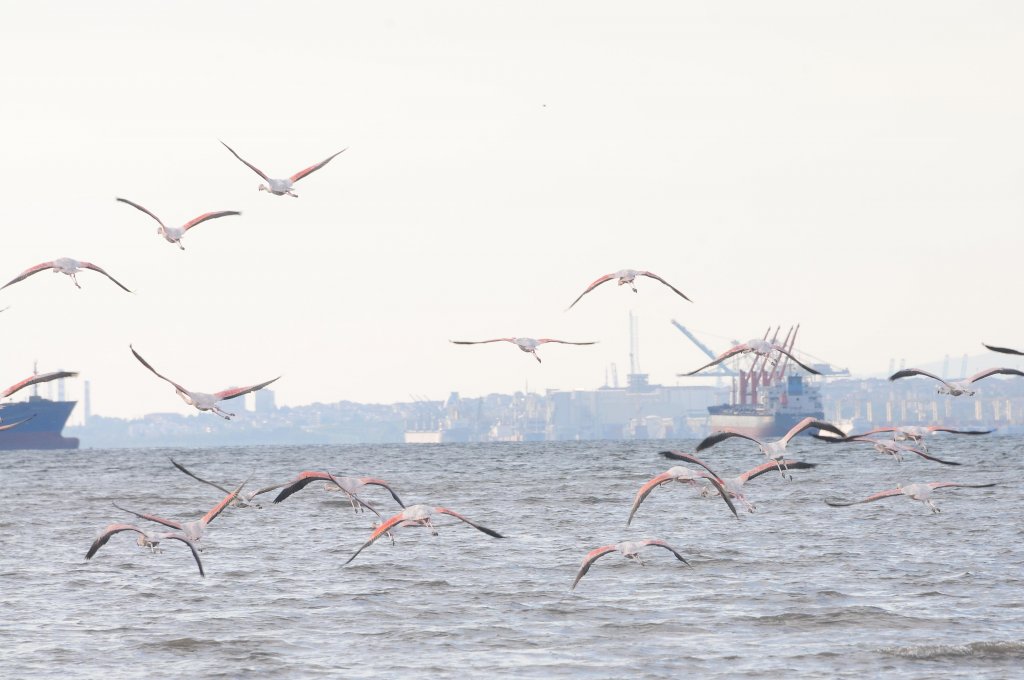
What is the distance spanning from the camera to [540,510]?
7900 cm

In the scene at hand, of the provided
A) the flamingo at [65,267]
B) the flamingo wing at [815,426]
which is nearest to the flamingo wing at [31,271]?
the flamingo at [65,267]

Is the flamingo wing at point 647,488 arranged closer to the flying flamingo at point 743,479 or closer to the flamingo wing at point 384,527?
the flying flamingo at point 743,479

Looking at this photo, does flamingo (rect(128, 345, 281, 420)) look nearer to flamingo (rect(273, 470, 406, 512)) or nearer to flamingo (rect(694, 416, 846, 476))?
flamingo (rect(273, 470, 406, 512))

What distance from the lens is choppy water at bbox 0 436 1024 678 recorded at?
1326 inches

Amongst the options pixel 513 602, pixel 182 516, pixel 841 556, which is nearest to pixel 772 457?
pixel 513 602

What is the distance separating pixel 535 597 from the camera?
42719 millimetres

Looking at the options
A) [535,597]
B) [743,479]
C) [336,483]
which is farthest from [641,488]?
[535,597]

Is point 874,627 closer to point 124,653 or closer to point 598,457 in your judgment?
point 124,653

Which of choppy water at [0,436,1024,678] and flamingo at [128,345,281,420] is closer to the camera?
flamingo at [128,345,281,420]

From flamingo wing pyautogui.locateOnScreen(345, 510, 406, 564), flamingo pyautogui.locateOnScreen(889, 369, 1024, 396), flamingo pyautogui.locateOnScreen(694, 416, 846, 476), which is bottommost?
flamingo wing pyautogui.locateOnScreen(345, 510, 406, 564)

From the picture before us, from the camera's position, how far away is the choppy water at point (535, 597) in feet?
111

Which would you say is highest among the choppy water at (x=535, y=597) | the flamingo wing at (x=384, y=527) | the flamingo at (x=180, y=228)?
the flamingo at (x=180, y=228)

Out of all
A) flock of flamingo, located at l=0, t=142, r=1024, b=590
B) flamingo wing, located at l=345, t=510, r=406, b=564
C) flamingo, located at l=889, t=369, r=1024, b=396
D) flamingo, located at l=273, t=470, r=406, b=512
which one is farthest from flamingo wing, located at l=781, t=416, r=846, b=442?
flamingo, located at l=273, t=470, r=406, b=512

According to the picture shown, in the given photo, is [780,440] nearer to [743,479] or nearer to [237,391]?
[743,479]
